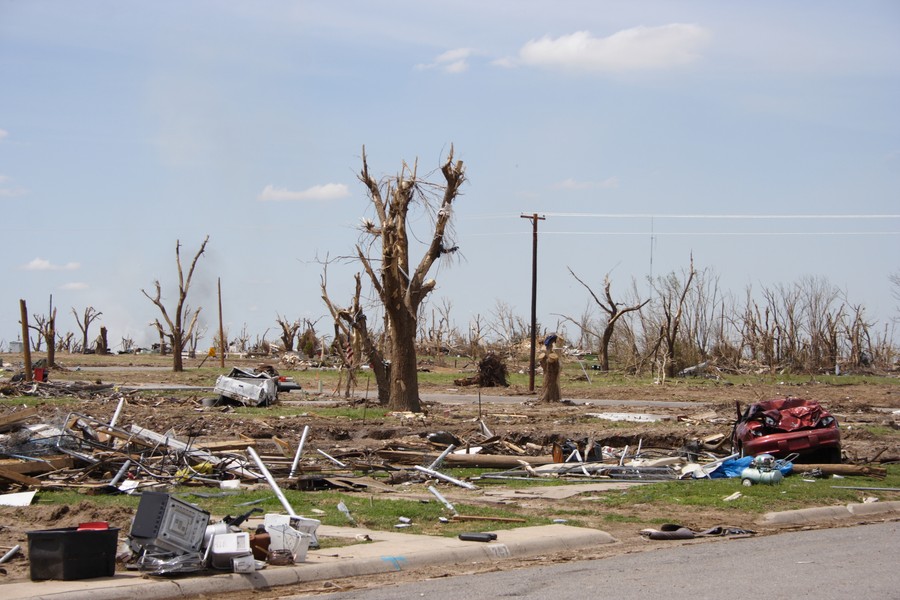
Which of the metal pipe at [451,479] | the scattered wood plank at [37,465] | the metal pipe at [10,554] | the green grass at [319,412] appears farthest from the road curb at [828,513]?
the green grass at [319,412]

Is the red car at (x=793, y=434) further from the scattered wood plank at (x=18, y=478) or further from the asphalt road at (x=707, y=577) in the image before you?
the scattered wood plank at (x=18, y=478)

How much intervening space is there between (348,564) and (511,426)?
13.3 meters

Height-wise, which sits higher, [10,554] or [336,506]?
[10,554]

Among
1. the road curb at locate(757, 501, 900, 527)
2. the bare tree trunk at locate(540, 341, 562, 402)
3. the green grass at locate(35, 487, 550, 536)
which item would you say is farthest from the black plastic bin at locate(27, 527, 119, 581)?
the bare tree trunk at locate(540, 341, 562, 402)

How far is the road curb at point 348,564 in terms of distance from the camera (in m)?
7.88

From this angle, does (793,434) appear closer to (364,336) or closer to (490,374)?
(364,336)

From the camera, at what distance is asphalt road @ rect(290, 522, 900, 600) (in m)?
8.02

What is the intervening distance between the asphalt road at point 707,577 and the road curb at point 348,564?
24.1 inches

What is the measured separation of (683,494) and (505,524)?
3.56 metres

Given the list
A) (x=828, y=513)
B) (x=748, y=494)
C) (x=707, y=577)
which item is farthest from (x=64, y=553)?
(x=828, y=513)

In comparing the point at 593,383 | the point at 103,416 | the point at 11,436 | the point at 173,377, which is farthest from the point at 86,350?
the point at 11,436

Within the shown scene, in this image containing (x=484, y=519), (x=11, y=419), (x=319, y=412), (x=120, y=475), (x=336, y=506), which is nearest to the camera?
(x=484, y=519)

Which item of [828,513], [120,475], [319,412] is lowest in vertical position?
[828,513]

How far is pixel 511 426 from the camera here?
22.2m
